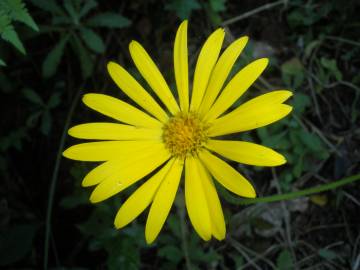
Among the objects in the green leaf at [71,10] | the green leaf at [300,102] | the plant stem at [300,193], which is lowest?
the plant stem at [300,193]

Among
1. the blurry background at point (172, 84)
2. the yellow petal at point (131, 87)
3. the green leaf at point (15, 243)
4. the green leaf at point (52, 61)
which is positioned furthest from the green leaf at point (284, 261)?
the green leaf at point (52, 61)

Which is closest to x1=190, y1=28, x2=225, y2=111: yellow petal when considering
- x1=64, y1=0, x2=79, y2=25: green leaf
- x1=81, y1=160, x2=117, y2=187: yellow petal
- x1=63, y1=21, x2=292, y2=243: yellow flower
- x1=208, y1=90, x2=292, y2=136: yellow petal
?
x1=63, y1=21, x2=292, y2=243: yellow flower

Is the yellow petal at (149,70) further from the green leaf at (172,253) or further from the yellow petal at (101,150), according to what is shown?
the green leaf at (172,253)

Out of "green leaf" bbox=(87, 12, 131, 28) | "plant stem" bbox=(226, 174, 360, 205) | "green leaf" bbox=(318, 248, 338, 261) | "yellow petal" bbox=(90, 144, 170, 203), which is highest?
"green leaf" bbox=(87, 12, 131, 28)

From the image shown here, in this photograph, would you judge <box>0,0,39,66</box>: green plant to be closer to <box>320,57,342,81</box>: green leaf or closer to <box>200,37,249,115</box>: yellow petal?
<box>200,37,249,115</box>: yellow petal

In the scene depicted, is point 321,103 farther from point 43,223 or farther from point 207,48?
point 43,223

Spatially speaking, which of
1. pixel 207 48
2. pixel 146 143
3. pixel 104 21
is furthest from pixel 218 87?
pixel 104 21
